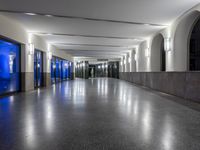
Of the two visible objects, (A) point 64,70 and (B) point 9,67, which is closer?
(B) point 9,67

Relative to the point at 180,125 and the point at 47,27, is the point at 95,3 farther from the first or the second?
the point at 180,125

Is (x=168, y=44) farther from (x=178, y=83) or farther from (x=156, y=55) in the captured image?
(x=156, y=55)

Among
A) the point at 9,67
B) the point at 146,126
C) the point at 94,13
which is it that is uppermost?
the point at 94,13

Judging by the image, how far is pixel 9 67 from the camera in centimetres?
727

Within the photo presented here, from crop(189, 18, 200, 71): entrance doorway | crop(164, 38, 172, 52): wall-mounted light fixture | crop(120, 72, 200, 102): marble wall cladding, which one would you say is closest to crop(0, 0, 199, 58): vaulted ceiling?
crop(164, 38, 172, 52): wall-mounted light fixture

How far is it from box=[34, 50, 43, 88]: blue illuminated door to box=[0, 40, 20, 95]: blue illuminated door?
2.09 meters

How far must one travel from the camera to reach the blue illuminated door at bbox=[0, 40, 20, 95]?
22.3 feet

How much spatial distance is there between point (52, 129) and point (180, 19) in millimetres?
6688

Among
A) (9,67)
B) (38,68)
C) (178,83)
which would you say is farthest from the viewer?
(38,68)

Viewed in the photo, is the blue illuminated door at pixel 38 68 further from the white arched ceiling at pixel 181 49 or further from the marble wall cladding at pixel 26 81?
the white arched ceiling at pixel 181 49

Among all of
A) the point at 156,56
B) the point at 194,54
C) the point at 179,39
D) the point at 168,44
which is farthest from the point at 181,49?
the point at 194,54

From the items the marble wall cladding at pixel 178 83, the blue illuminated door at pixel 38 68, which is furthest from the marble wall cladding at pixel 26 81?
the marble wall cladding at pixel 178 83

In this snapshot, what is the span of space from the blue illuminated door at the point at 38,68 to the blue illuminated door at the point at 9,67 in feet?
6.85

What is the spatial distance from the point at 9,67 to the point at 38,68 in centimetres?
347
